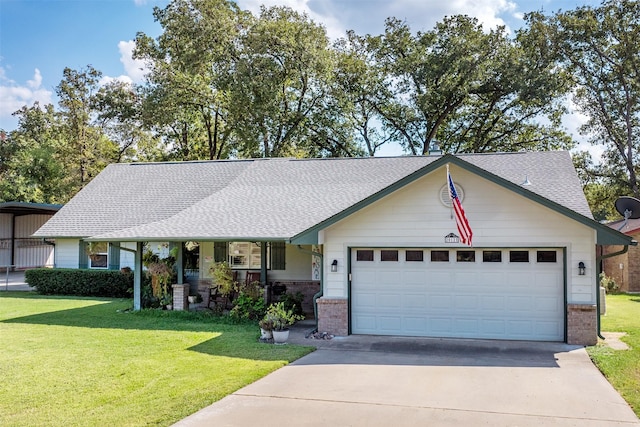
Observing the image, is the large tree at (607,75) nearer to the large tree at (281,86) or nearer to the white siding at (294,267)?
the large tree at (281,86)

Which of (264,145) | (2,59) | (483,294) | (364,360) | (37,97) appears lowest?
(364,360)

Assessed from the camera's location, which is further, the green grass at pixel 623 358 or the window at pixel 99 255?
the window at pixel 99 255

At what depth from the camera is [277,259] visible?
635 inches

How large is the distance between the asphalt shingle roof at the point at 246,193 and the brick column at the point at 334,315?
2.06m

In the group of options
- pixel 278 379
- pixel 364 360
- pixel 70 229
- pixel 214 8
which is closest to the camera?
pixel 278 379

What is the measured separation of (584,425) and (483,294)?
526 cm

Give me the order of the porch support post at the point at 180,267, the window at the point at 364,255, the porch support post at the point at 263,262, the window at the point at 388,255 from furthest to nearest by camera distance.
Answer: the porch support post at the point at 180,267, the porch support post at the point at 263,262, the window at the point at 364,255, the window at the point at 388,255

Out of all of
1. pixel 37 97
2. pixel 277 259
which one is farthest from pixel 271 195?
pixel 37 97

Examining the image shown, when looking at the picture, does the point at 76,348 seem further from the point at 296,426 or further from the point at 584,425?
the point at 584,425

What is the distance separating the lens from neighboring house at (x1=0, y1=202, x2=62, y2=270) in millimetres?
29203

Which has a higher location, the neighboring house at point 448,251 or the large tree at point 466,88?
the large tree at point 466,88

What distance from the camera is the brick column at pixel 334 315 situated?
1175cm

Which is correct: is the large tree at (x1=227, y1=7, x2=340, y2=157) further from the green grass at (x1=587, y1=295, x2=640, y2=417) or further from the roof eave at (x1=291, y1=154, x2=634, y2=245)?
the green grass at (x1=587, y1=295, x2=640, y2=417)

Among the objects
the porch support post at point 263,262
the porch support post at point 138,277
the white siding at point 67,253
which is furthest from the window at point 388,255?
the white siding at point 67,253
